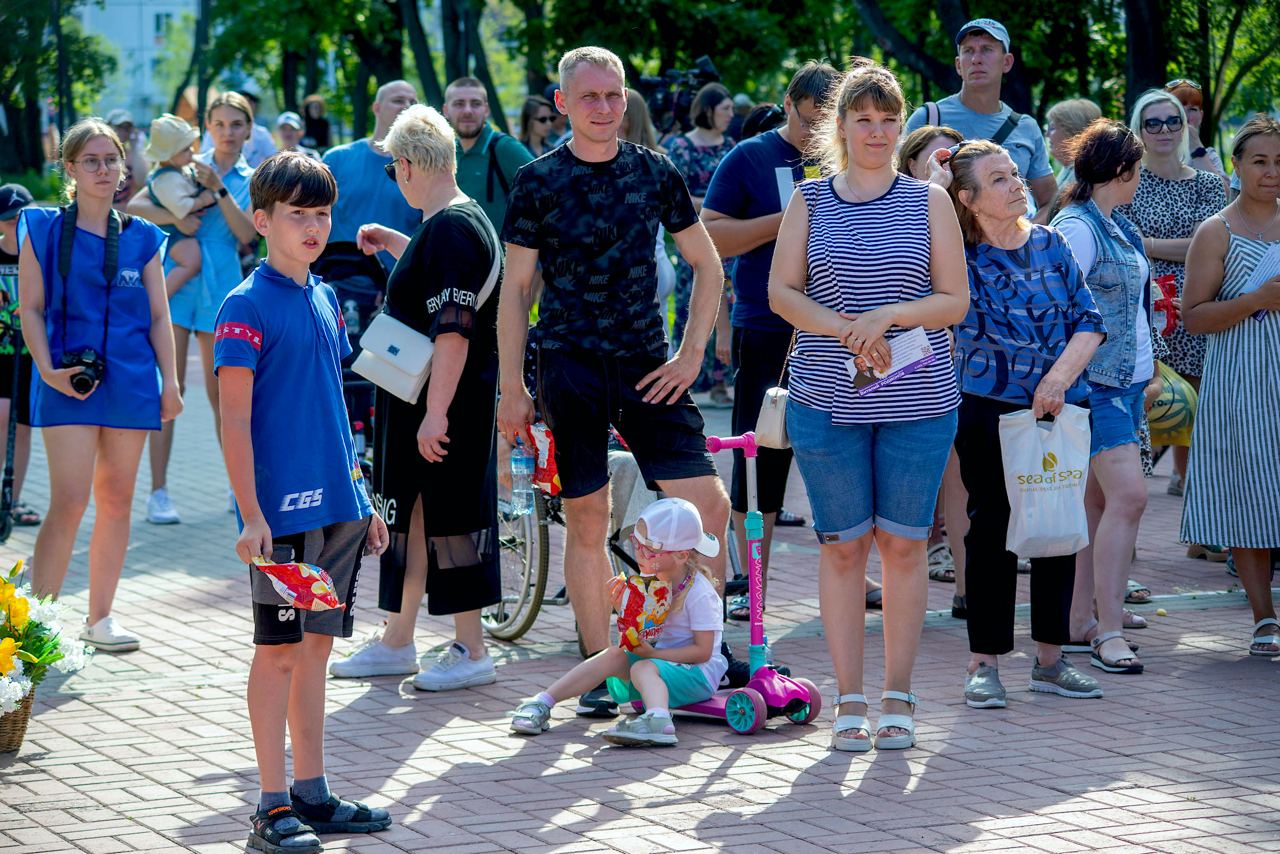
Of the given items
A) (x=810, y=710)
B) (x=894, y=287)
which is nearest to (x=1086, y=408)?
(x=894, y=287)

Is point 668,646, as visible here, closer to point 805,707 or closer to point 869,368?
point 805,707

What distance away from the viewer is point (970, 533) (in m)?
6.20

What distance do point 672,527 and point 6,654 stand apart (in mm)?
2154

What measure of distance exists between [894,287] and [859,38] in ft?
83.3

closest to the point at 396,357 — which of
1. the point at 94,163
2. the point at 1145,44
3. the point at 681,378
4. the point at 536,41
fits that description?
the point at 681,378

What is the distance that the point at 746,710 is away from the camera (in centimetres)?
573

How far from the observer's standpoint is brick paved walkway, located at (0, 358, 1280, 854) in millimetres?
4723

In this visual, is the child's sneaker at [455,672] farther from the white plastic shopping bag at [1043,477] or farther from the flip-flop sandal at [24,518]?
the flip-flop sandal at [24,518]

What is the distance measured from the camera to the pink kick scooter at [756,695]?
573cm

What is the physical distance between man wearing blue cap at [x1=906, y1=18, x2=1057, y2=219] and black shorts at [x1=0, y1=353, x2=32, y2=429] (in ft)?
16.0

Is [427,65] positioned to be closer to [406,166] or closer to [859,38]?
[859,38]

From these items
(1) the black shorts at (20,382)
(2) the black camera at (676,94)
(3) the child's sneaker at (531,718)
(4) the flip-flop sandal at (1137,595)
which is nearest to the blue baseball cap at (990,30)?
(4) the flip-flop sandal at (1137,595)

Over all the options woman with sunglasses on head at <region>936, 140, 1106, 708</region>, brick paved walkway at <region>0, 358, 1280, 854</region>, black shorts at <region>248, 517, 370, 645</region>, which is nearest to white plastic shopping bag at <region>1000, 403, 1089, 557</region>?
woman with sunglasses on head at <region>936, 140, 1106, 708</region>

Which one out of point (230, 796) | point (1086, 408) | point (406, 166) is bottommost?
point (230, 796)
